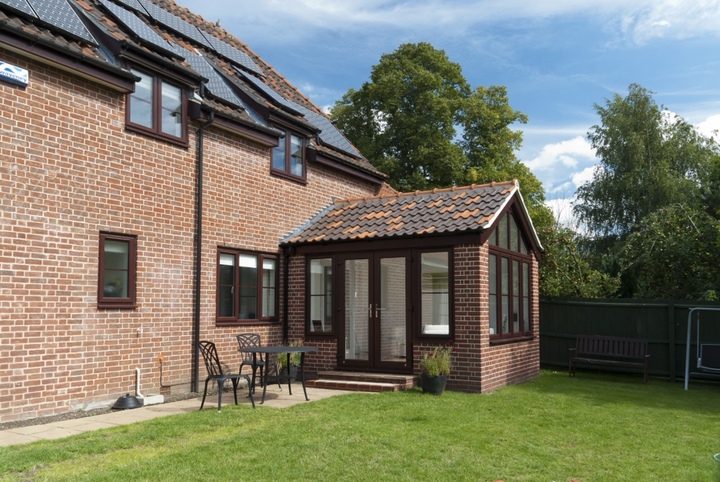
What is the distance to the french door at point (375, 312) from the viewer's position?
11.8 metres

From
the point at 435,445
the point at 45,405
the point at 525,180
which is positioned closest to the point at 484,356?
the point at 435,445

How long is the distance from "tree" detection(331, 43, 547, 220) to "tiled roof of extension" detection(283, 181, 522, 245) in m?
13.2

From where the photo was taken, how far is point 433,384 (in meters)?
10.5

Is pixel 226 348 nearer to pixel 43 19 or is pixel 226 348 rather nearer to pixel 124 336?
pixel 124 336

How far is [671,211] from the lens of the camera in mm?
18078

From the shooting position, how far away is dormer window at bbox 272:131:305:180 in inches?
522

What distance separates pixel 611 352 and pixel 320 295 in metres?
6.96

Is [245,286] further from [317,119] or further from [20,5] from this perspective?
[317,119]

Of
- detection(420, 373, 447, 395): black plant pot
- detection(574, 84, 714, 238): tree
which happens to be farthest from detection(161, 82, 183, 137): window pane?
detection(574, 84, 714, 238): tree

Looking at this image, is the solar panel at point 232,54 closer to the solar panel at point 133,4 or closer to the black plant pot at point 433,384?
the solar panel at point 133,4

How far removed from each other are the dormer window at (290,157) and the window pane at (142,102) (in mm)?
3246

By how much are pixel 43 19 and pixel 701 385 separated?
1404cm

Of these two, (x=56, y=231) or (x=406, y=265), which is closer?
(x=56, y=231)

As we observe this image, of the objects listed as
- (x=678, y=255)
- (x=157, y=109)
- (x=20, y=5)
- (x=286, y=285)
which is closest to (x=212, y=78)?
(x=157, y=109)
